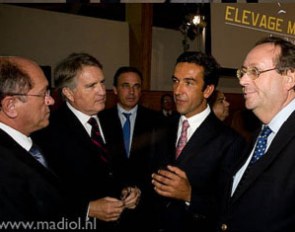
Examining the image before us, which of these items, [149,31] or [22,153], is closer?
[22,153]

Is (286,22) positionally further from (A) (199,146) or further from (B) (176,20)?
(B) (176,20)

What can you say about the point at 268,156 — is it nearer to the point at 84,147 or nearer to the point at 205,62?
the point at 205,62

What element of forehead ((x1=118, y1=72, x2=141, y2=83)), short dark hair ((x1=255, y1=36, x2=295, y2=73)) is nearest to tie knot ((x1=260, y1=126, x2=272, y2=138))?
short dark hair ((x1=255, y1=36, x2=295, y2=73))

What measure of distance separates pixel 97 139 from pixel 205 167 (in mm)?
534

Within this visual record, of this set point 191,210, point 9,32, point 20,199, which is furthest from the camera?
point 9,32

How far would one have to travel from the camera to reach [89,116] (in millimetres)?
1773

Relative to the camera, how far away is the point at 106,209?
1508 millimetres

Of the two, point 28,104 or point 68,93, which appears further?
point 68,93

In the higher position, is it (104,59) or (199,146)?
(104,59)

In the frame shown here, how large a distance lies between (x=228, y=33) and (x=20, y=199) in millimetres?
3429

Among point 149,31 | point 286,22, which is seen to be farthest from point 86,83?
point 149,31

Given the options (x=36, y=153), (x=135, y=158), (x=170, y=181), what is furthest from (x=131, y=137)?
(x=36, y=153)

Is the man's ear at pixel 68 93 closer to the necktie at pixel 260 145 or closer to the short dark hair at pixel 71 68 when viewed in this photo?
the short dark hair at pixel 71 68

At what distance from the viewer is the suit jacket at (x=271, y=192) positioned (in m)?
1.14
